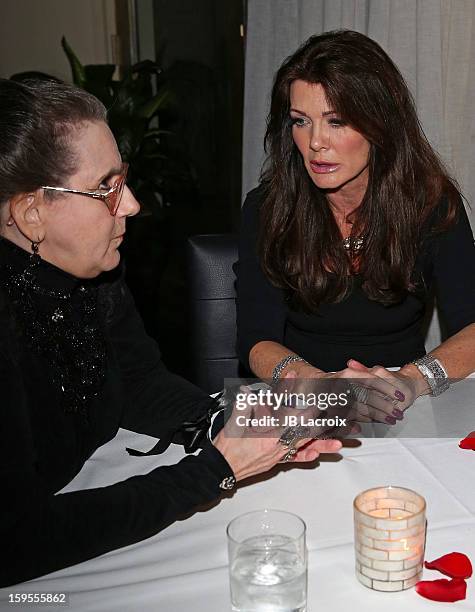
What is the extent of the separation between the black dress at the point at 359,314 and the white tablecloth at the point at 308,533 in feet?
2.26

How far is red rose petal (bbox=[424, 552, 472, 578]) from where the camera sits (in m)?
1.10

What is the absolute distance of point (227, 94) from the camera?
15.7 ft

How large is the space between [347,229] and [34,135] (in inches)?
41.1

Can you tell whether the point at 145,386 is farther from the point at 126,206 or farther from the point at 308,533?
the point at 308,533

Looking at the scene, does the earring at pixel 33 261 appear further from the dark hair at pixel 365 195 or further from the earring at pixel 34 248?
the dark hair at pixel 365 195

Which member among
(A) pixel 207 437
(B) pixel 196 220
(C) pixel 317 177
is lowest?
(B) pixel 196 220

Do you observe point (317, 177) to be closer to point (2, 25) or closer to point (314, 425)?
point (314, 425)

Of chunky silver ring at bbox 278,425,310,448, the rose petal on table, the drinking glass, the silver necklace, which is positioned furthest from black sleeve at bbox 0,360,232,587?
the silver necklace

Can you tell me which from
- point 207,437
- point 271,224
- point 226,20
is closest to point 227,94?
point 226,20

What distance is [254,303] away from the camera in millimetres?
2215

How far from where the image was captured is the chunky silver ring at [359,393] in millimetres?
1507

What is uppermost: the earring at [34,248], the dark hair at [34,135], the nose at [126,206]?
the dark hair at [34,135]

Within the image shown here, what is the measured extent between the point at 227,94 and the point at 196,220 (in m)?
0.76

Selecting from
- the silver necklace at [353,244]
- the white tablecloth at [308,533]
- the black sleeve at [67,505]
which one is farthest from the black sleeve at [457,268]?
the black sleeve at [67,505]
